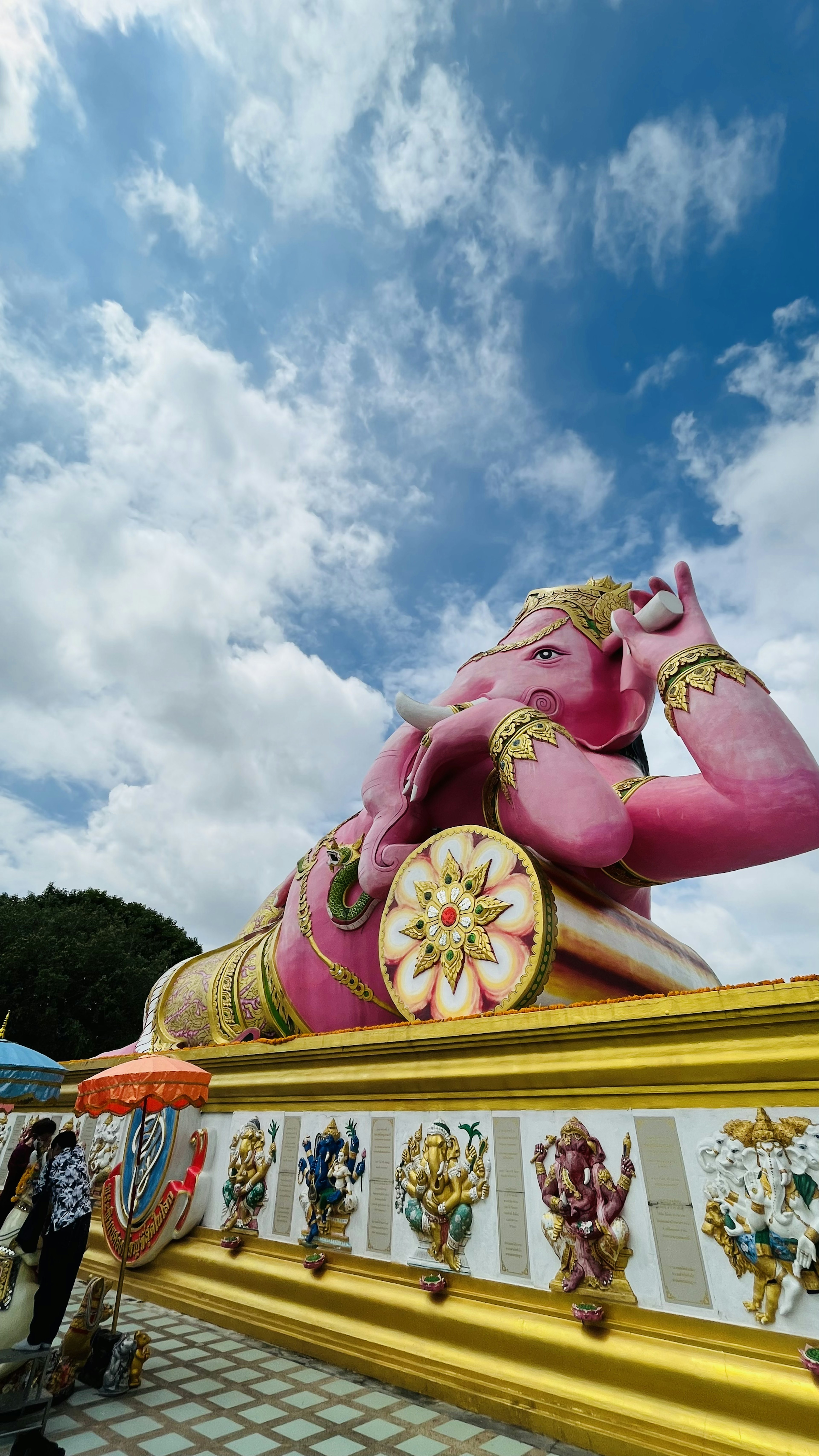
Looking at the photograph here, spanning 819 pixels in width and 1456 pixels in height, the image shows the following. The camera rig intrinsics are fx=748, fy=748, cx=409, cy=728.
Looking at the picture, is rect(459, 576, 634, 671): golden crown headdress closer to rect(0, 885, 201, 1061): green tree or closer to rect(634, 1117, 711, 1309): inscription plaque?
rect(634, 1117, 711, 1309): inscription plaque

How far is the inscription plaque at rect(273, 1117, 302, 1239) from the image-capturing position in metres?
5.65

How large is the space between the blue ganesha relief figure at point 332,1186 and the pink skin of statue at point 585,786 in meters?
2.50

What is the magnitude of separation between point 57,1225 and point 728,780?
16.8ft

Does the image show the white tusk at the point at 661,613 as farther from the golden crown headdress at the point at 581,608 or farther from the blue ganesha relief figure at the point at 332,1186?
the blue ganesha relief figure at the point at 332,1186

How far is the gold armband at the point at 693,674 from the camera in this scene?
5.92 metres

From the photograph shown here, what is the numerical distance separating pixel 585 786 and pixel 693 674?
1.25 m

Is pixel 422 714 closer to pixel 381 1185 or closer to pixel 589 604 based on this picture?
pixel 589 604

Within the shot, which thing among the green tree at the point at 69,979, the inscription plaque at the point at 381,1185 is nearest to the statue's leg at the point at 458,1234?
the inscription plaque at the point at 381,1185

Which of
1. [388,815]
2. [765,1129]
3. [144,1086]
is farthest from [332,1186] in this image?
[388,815]

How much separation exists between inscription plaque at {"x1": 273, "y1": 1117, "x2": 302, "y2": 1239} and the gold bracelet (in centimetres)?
323

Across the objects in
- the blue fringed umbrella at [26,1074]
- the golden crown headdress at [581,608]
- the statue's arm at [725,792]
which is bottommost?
the blue fringed umbrella at [26,1074]

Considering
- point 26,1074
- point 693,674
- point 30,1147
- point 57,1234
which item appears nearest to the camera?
point 57,1234

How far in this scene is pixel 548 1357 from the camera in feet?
12.2

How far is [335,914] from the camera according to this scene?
8023 millimetres
